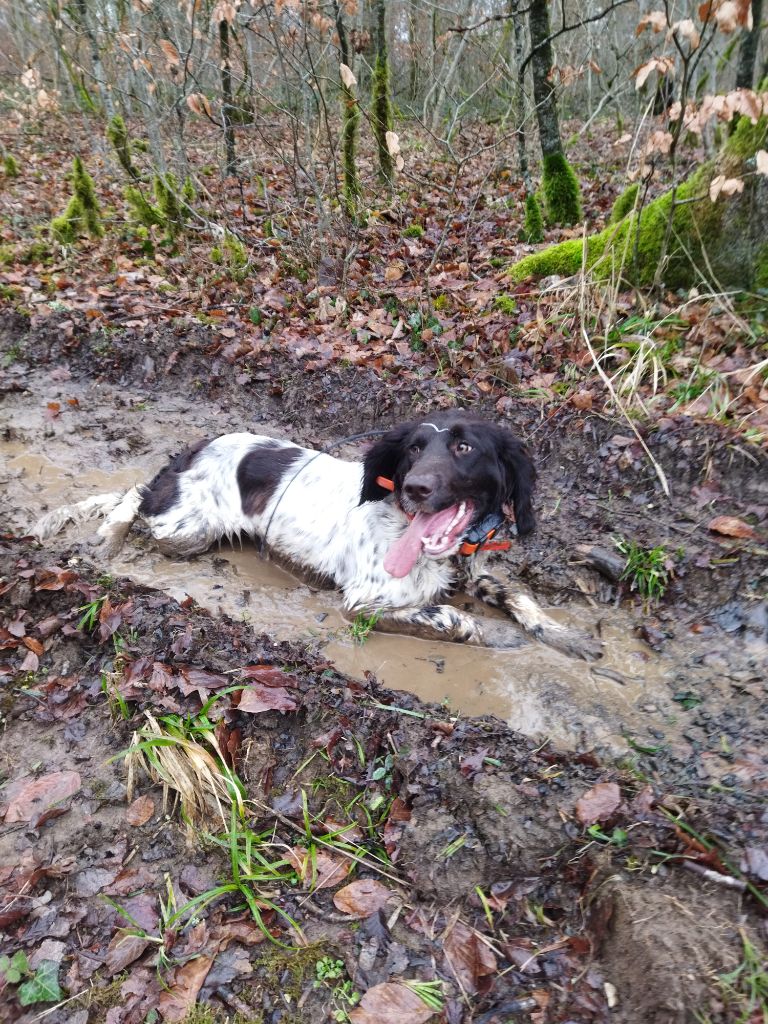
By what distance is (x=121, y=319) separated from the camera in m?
7.28

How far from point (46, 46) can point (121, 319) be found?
1669 centimetres

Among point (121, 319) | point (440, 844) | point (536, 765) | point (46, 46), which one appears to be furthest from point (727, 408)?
point (46, 46)

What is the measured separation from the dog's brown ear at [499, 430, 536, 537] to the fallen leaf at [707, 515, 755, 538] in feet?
4.08

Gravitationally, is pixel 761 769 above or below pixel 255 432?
below

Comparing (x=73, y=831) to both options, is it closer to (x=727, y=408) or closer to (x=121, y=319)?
(x=727, y=408)

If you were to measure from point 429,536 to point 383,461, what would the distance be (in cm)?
60

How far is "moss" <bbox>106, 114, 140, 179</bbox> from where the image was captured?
33.7ft

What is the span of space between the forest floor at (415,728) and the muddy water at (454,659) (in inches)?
0.8

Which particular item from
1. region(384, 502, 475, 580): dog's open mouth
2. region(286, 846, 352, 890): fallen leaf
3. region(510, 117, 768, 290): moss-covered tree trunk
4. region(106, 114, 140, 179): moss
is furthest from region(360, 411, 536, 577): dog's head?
region(106, 114, 140, 179): moss

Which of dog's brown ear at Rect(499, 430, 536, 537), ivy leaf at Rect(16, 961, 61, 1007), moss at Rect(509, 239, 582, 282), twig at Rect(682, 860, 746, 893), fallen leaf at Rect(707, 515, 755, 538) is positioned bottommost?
ivy leaf at Rect(16, 961, 61, 1007)

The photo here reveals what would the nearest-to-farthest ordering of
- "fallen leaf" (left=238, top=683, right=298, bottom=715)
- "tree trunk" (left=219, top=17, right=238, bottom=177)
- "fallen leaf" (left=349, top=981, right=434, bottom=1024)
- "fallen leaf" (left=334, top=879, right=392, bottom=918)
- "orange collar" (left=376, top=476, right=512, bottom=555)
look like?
1. "fallen leaf" (left=349, top=981, right=434, bottom=1024)
2. "fallen leaf" (left=334, top=879, right=392, bottom=918)
3. "fallen leaf" (left=238, top=683, right=298, bottom=715)
4. "orange collar" (left=376, top=476, right=512, bottom=555)
5. "tree trunk" (left=219, top=17, right=238, bottom=177)

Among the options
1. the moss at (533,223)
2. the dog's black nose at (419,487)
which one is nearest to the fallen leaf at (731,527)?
the dog's black nose at (419,487)

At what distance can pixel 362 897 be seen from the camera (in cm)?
229

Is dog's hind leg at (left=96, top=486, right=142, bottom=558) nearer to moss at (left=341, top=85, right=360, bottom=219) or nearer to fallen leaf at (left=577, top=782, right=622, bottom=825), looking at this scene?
fallen leaf at (left=577, top=782, right=622, bottom=825)
